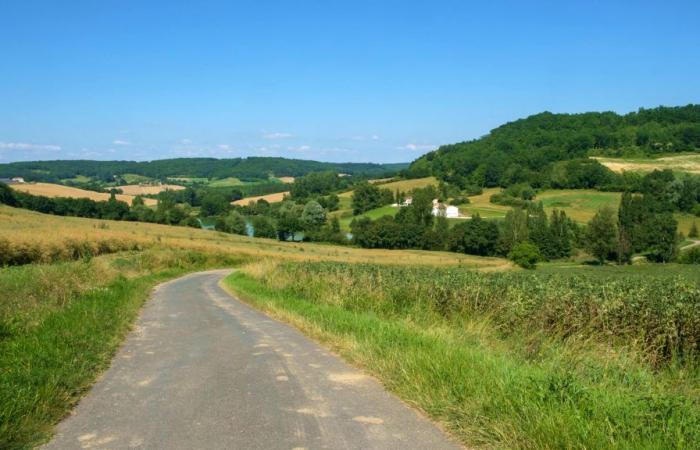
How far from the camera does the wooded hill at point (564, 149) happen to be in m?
139

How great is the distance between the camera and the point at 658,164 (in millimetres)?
132125

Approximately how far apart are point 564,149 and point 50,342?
165489 millimetres

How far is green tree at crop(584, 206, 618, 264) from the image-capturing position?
85.9m

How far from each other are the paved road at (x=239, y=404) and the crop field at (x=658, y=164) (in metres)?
135

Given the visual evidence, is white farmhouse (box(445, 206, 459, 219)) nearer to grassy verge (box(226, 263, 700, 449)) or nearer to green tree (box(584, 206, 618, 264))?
green tree (box(584, 206, 618, 264))

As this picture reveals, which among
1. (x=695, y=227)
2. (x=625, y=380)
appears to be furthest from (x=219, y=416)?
(x=695, y=227)

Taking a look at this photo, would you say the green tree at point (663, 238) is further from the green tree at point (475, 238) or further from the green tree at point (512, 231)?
the green tree at point (475, 238)

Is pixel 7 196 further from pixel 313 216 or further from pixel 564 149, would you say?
pixel 564 149

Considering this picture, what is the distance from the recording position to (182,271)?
43062 mm

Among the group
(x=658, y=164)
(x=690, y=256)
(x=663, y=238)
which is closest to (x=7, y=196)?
(x=663, y=238)

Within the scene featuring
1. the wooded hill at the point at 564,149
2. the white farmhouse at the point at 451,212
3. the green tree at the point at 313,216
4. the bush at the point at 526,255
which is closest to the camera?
the bush at the point at 526,255

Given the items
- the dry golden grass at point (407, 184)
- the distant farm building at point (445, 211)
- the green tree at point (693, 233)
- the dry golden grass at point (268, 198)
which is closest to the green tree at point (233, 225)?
the dry golden grass at point (268, 198)

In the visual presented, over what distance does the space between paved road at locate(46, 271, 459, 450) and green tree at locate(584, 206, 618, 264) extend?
282ft

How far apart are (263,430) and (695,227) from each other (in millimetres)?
104158
